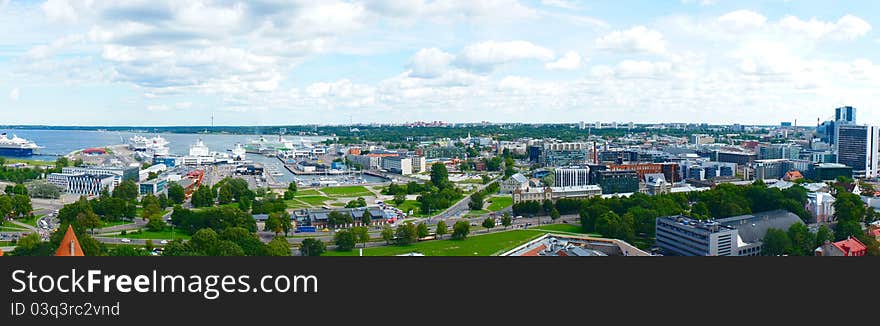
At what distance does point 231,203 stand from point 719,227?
11054mm

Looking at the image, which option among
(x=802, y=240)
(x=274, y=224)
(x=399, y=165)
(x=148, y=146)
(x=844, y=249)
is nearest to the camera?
(x=844, y=249)

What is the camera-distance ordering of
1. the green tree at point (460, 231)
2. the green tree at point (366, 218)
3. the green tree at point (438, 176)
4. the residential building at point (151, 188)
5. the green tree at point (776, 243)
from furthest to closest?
1. the green tree at point (438, 176)
2. the residential building at point (151, 188)
3. the green tree at point (366, 218)
4. the green tree at point (460, 231)
5. the green tree at point (776, 243)

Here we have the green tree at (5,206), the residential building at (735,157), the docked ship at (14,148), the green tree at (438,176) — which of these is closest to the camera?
the green tree at (5,206)

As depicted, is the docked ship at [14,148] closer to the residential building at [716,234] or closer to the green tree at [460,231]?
the green tree at [460,231]

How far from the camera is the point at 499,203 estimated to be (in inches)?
671

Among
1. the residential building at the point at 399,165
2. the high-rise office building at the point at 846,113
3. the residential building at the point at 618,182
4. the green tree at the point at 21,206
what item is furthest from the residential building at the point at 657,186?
the high-rise office building at the point at 846,113

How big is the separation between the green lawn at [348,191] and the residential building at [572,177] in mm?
5203

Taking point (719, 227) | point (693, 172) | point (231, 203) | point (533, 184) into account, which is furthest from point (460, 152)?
point (719, 227)

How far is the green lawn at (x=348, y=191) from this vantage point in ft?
63.2

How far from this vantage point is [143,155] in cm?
3412

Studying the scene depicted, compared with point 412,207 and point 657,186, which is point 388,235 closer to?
point 412,207

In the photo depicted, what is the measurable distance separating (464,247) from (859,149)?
64.3ft

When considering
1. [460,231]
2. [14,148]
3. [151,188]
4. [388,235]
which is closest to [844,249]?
[460,231]

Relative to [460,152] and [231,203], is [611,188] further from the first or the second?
[460,152]
